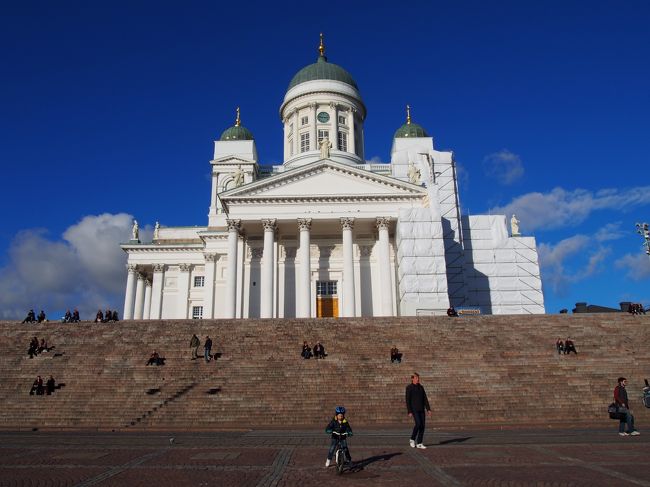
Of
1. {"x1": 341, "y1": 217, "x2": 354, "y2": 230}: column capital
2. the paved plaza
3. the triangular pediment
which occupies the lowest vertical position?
the paved plaza

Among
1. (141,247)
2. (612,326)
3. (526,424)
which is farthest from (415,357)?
(141,247)

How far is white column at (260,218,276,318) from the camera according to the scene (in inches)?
1358

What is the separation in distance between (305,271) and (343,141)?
1987 centimetres

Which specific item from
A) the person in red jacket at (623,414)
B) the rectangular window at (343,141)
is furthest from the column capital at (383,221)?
the person in red jacket at (623,414)

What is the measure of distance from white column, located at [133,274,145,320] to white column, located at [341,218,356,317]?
75.7 ft

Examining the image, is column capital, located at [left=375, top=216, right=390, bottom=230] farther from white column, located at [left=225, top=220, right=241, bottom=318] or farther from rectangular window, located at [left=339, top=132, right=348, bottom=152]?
rectangular window, located at [left=339, top=132, right=348, bottom=152]

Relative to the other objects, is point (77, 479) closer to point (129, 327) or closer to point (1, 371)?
point (1, 371)

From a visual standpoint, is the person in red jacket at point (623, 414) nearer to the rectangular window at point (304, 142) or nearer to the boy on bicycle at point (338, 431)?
the boy on bicycle at point (338, 431)

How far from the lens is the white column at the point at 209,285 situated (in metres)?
44.7

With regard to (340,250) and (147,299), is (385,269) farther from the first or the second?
(147,299)

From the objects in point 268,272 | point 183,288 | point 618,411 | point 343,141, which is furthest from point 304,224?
point 618,411

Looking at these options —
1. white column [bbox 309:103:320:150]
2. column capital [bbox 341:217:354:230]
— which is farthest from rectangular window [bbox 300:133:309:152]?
column capital [bbox 341:217:354:230]

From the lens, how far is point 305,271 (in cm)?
3516

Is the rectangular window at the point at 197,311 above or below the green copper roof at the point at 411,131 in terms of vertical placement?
below
